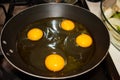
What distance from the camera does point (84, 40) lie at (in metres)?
0.93

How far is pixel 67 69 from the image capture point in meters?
0.83

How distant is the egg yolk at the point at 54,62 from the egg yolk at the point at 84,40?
12 centimetres

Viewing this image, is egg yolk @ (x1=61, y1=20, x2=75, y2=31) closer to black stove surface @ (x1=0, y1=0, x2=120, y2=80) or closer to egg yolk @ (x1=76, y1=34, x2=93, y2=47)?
egg yolk @ (x1=76, y1=34, x2=93, y2=47)

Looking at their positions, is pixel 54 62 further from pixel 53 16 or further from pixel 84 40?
pixel 53 16

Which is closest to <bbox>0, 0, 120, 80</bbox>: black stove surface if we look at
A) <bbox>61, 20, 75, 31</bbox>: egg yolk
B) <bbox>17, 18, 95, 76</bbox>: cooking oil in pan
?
<bbox>17, 18, 95, 76</bbox>: cooking oil in pan

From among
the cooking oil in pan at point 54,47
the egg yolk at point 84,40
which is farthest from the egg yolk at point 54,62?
the egg yolk at point 84,40

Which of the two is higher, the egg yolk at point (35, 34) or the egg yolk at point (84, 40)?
the egg yolk at point (35, 34)

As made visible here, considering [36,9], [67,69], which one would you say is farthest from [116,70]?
[36,9]

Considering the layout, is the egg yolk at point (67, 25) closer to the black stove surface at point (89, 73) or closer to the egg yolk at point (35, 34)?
the egg yolk at point (35, 34)

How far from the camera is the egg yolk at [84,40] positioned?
0.93 metres

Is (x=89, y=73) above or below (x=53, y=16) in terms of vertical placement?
below

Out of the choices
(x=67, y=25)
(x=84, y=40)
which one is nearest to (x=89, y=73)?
(x=84, y=40)

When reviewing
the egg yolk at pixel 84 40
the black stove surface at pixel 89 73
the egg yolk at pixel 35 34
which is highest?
the egg yolk at pixel 35 34

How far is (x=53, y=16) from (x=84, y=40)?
227mm
